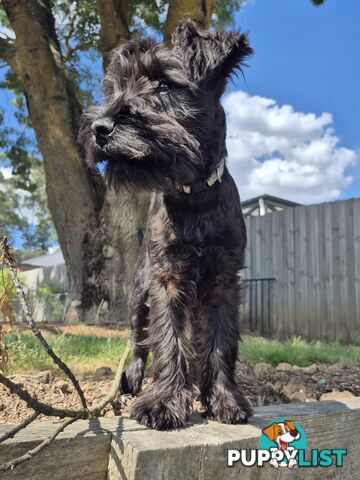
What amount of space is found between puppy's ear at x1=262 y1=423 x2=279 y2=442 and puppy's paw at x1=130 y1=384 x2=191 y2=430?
1.08ft

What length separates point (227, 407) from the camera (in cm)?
209

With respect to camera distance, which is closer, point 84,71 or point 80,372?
point 80,372

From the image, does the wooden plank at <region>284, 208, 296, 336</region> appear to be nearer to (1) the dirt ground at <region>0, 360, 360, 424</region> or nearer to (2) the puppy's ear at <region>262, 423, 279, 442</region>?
(1) the dirt ground at <region>0, 360, 360, 424</region>

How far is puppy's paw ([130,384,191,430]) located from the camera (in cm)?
195

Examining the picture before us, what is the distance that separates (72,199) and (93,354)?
3.74 metres

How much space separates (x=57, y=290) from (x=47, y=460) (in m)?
19.0

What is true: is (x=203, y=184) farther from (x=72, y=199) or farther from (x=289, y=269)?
(x=289, y=269)

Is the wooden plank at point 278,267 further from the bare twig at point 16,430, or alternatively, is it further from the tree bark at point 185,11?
the bare twig at point 16,430

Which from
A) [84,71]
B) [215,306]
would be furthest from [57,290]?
[215,306]

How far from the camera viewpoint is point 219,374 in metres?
2.17

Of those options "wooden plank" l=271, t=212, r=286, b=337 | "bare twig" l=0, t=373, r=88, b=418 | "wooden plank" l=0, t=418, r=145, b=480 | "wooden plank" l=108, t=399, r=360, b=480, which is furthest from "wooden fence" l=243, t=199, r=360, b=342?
"bare twig" l=0, t=373, r=88, b=418

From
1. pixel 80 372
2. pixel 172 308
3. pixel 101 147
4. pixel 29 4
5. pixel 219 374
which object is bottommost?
pixel 80 372

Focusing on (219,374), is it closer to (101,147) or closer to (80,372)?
(101,147)

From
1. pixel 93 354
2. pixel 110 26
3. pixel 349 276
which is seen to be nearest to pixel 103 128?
pixel 93 354
